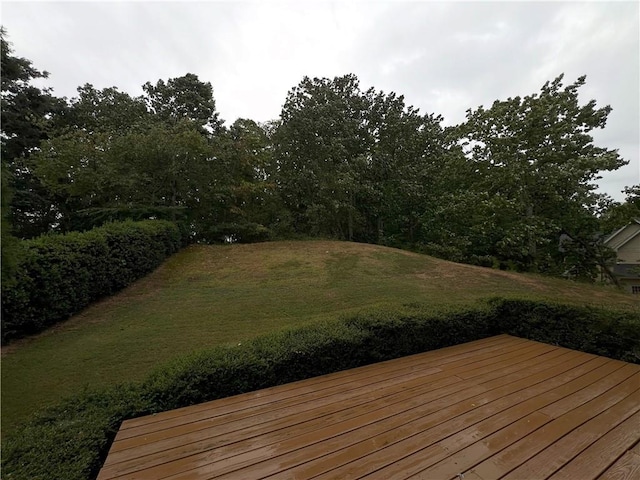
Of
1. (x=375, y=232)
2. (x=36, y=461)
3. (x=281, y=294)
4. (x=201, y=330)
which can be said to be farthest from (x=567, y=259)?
(x=36, y=461)

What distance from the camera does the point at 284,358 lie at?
8.36 ft

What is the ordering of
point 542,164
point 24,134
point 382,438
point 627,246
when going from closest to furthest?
1. point 382,438
2. point 542,164
3. point 24,134
4. point 627,246

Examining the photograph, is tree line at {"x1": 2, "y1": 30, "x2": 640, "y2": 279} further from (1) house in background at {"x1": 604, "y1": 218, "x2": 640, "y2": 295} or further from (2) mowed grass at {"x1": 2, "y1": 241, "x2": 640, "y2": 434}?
(1) house in background at {"x1": 604, "y1": 218, "x2": 640, "y2": 295}

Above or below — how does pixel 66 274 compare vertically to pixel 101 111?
below

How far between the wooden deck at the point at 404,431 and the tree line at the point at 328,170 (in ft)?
22.0

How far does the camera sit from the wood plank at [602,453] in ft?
4.82

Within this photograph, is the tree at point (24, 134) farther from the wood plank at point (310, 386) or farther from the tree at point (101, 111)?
the wood plank at point (310, 386)

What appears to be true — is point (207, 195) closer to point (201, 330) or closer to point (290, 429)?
point (201, 330)

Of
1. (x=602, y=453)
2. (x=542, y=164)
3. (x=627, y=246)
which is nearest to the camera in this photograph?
(x=602, y=453)

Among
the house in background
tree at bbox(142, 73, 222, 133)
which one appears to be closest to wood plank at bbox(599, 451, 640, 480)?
the house in background

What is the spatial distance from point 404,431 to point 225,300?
16.6ft

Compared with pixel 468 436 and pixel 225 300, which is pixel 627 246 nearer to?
pixel 468 436

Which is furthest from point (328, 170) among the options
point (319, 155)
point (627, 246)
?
point (627, 246)

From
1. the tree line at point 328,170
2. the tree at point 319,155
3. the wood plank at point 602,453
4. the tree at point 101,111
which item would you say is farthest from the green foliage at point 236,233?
the wood plank at point 602,453
